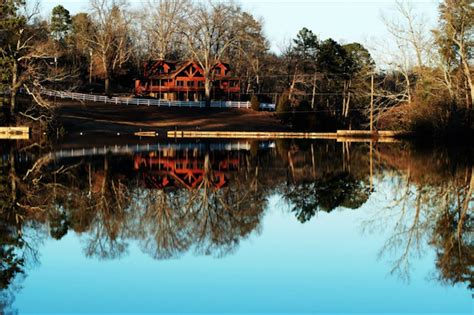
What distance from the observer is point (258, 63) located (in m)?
88.2

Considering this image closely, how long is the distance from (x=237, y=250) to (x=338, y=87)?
239 ft

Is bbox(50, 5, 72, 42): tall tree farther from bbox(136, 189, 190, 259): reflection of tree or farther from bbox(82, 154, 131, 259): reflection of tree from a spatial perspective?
bbox(136, 189, 190, 259): reflection of tree

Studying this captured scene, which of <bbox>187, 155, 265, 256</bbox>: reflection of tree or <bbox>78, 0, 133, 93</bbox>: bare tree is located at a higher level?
<bbox>78, 0, 133, 93</bbox>: bare tree

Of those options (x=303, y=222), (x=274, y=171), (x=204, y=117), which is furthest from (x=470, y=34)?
(x=303, y=222)

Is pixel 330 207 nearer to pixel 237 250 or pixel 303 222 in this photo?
pixel 303 222

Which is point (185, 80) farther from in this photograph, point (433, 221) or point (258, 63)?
point (433, 221)

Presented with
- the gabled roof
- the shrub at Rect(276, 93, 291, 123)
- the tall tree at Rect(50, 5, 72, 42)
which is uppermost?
the tall tree at Rect(50, 5, 72, 42)

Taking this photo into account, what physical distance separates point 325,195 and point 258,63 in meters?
70.3

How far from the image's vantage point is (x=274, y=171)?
26469 millimetres

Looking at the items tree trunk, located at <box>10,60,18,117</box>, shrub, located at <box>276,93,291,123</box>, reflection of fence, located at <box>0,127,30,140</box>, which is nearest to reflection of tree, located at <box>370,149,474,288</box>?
reflection of fence, located at <box>0,127,30,140</box>

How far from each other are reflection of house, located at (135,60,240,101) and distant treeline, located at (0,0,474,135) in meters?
2.28

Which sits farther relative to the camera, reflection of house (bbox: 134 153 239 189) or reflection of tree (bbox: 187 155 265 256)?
reflection of house (bbox: 134 153 239 189)

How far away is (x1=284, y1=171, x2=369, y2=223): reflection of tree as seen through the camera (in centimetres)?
1703

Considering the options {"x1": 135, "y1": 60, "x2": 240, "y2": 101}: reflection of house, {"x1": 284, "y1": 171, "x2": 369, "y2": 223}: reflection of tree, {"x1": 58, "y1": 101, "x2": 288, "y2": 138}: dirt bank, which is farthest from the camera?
{"x1": 135, "y1": 60, "x2": 240, "y2": 101}: reflection of house
